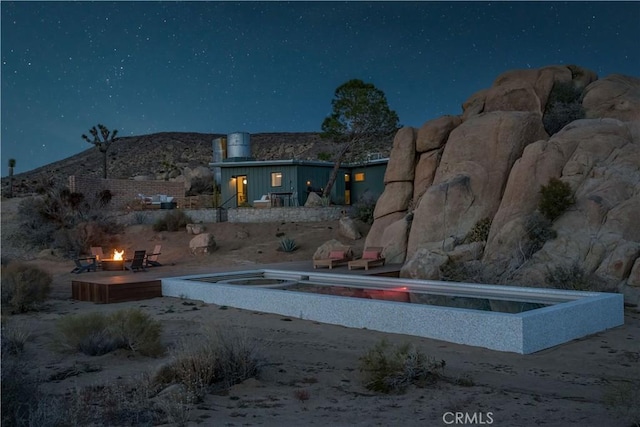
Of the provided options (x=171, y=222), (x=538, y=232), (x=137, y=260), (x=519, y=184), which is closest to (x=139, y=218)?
(x=171, y=222)

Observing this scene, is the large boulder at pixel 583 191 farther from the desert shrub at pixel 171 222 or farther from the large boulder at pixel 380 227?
the desert shrub at pixel 171 222

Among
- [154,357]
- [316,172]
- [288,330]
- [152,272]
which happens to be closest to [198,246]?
[152,272]

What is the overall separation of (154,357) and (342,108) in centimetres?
2836

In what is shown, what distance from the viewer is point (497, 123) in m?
19.8

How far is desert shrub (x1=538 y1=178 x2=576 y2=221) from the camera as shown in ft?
51.1

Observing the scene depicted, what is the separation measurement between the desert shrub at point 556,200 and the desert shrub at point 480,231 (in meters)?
2.18

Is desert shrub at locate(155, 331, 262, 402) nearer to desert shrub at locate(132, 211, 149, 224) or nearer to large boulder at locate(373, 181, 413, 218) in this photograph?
large boulder at locate(373, 181, 413, 218)

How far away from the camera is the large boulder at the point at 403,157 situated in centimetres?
2250

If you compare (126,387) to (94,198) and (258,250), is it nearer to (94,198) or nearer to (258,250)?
(258,250)

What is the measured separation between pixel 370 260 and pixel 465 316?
9.52 meters

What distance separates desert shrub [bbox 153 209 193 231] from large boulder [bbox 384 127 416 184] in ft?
44.8

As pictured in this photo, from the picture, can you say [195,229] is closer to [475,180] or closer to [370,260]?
[370,260]

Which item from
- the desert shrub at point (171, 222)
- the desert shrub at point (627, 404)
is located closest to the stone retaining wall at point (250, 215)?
the desert shrub at point (171, 222)

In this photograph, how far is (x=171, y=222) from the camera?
102ft
